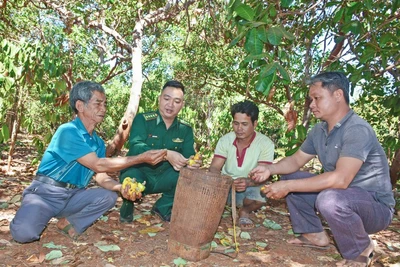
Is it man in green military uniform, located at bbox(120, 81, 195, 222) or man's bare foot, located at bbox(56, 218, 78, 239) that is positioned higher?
man in green military uniform, located at bbox(120, 81, 195, 222)

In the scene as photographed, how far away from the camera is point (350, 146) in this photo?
2.55 metres

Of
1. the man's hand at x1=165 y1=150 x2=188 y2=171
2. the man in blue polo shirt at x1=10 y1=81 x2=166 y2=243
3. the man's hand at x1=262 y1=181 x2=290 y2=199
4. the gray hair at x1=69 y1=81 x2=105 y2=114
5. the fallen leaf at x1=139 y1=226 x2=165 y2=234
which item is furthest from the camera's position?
the fallen leaf at x1=139 y1=226 x2=165 y2=234

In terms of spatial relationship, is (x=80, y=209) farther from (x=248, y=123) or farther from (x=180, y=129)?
(x=248, y=123)

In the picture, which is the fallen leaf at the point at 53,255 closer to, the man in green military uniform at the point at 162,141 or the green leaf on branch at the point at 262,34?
the man in green military uniform at the point at 162,141

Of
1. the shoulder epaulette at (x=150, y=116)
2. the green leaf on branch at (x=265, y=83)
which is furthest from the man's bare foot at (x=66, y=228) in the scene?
the green leaf on branch at (x=265, y=83)

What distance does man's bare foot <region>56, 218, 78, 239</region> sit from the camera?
299cm

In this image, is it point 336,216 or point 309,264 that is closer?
point 336,216

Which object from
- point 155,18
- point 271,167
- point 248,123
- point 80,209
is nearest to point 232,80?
point 155,18

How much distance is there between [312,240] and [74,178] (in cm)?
197

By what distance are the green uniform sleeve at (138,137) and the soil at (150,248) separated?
2.26ft

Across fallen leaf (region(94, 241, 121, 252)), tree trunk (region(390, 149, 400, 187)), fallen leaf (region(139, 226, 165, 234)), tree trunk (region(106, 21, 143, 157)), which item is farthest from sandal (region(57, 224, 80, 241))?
tree trunk (region(390, 149, 400, 187))

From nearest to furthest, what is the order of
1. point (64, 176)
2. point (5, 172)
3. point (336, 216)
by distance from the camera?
point (336, 216)
point (64, 176)
point (5, 172)

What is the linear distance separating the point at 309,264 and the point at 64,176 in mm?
1931

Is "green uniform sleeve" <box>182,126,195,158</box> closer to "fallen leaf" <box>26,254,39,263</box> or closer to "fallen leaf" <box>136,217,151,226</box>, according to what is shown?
"fallen leaf" <box>136,217,151,226</box>
